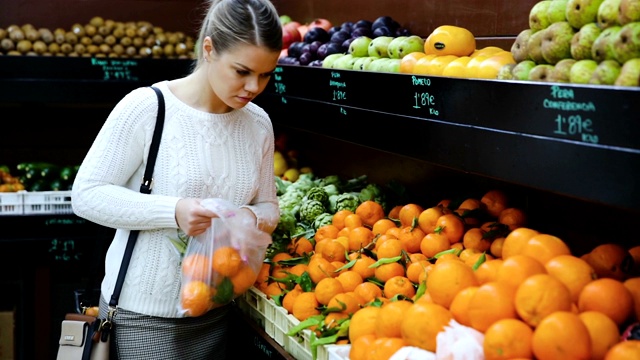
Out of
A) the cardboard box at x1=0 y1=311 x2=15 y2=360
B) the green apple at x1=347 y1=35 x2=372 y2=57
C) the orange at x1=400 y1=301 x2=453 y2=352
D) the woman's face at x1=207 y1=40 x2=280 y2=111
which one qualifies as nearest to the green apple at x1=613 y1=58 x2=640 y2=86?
the orange at x1=400 y1=301 x2=453 y2=352

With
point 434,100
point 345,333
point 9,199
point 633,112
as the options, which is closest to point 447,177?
point 434,100

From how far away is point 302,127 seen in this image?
364 cm

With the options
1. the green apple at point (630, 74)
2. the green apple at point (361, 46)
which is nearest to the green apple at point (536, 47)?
the green apple at point (630, 74)

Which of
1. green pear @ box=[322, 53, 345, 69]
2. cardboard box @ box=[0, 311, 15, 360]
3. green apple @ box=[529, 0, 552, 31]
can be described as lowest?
cardboard box @ box=[0, 311, 15, 360]

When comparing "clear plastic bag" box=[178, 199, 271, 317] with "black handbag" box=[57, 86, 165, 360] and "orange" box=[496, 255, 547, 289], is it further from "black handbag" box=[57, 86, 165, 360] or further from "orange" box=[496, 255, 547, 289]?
"orange" box=[496, 255, 547, 289]

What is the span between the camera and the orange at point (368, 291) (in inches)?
Answer: 99.2

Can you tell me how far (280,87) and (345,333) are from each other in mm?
1859

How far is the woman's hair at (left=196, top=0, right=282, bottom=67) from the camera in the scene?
8.05ft

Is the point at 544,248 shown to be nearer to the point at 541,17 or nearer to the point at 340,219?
the point at 541,17

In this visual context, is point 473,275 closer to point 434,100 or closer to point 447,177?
point 434,100

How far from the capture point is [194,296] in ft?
8.13

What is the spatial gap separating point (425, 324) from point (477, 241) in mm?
789

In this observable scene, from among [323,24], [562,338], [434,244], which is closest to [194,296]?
[434,244]

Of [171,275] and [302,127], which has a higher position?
[302,127]
